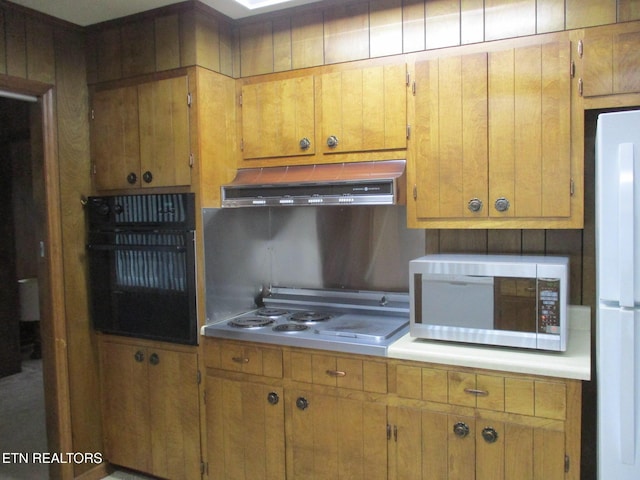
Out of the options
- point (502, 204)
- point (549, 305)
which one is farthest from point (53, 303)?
point (549, 305)

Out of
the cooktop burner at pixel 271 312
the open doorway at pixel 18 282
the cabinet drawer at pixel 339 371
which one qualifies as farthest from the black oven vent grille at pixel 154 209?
the open doorway at pixel 18 282

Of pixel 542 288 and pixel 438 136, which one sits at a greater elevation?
pixel 438 136

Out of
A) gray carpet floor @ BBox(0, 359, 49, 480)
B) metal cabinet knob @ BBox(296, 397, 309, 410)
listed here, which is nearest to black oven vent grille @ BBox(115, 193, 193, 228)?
metal cabinet knob @ BBox(296, 397, 309, 410)

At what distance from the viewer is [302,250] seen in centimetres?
295

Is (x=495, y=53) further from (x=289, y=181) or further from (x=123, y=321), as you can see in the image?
(x=123, y=321)

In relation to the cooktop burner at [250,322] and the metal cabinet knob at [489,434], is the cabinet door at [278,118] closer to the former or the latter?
the cooktop burner at [250,322]

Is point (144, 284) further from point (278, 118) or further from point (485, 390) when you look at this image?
point (485, 390)

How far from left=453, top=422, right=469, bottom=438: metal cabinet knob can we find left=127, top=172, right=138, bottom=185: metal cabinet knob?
6.40 ft

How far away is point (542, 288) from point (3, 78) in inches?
100

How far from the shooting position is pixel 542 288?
1937mm

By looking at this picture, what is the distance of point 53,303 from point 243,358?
3.48 ft

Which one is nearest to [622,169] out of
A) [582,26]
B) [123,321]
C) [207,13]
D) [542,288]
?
[542,288]

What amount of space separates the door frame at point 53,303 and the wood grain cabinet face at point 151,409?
218mm

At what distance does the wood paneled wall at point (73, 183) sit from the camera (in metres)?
2.60
